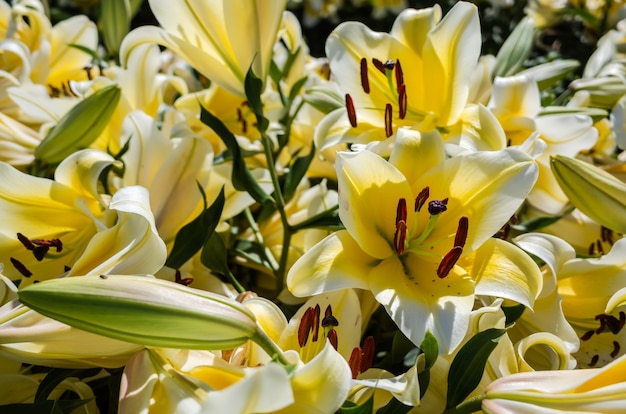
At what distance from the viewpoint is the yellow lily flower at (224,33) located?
670 mm

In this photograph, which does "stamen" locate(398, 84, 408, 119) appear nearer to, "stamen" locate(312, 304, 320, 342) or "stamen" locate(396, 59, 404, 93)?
"stamen" locate(396, 59, 404, 93)

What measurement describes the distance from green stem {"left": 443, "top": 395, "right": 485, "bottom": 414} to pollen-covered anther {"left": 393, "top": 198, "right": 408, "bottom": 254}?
0.14m

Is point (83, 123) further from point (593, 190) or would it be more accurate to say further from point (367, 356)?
point (593, 190)

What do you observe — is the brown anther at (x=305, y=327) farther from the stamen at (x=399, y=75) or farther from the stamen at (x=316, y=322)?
the stamen at (x=399, y=75)

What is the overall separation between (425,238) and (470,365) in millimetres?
134

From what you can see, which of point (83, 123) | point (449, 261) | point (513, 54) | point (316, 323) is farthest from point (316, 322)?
point (513, 54)

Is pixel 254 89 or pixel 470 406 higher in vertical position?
pixel 254 89

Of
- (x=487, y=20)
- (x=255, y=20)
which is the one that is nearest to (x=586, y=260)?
(x=255, y=20)

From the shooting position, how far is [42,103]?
0.82 meters

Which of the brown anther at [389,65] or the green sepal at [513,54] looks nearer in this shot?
the brown anther at [389,65]

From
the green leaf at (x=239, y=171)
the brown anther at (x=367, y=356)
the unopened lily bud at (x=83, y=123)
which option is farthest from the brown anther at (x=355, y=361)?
the unopened lily bud at (x=83, y=123)

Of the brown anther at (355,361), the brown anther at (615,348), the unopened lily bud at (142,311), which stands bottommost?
the brown anther at (615,348)

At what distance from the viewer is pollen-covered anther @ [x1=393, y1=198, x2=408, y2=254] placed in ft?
1.85

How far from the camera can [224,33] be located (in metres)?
0.70
